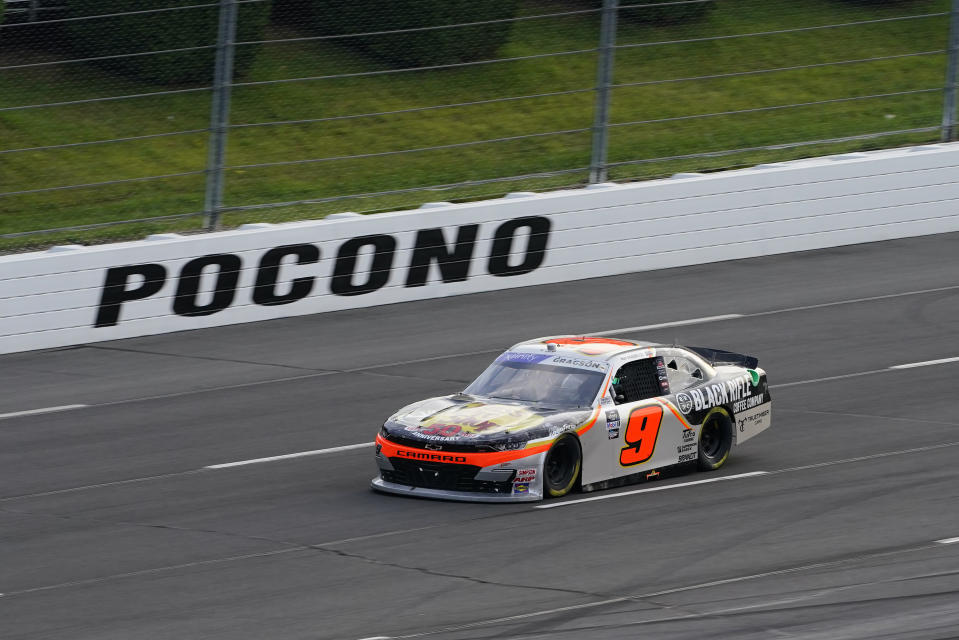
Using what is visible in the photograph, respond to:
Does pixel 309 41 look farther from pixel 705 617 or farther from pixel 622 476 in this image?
pixel 705 617

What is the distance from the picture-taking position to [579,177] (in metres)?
20.5

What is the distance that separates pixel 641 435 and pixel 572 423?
73 cm

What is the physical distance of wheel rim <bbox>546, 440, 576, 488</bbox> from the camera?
447 inches

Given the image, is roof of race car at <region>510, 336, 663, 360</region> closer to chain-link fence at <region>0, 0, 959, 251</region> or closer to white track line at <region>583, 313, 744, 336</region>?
white track line at <region>583, 313, 744, 336</region>

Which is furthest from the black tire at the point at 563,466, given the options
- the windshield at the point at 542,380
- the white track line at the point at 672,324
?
the white track line at the point at 672,324

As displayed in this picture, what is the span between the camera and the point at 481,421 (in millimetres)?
11336

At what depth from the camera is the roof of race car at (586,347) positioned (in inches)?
483

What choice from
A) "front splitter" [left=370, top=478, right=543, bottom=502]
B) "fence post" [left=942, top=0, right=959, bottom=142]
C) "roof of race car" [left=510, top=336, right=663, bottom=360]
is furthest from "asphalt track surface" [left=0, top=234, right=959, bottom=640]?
"fence post" [left=942, top=0, right=959, bottom=142]

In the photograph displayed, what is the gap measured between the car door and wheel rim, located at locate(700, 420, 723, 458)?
1.34 feet

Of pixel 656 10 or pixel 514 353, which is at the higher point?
pixel 656 10

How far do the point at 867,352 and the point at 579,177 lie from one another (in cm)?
538

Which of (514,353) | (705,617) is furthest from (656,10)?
(705,617)

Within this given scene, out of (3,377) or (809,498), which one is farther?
(3,377)

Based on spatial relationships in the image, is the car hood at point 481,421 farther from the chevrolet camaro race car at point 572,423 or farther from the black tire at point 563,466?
the black tire at point 563,466
